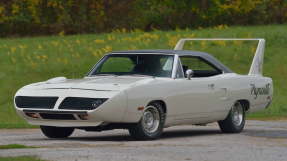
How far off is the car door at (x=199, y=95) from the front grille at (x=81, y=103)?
1828mm

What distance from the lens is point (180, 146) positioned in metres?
15.1

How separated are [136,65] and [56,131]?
1789 millimetres

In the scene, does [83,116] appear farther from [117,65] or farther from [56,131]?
[117,65]

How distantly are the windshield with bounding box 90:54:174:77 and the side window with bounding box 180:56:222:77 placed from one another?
66cm

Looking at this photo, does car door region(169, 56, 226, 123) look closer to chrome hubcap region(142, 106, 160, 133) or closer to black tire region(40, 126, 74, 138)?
chrome hubcap region(142, 106, 160, 133)

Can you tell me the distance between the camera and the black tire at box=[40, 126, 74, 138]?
16875 mm

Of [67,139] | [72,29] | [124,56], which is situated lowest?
[72,29]

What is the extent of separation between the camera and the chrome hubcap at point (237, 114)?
61.5 feet

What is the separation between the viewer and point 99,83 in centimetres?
1597

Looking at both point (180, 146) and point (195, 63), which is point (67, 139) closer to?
point (180, 146)

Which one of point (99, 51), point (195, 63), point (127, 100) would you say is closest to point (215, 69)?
point (195, 63)

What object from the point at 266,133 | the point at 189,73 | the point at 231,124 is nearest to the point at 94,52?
the point at 231,124

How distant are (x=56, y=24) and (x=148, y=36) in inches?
483

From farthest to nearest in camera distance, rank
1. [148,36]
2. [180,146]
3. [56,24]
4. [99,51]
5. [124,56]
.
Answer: [56,24] → [148,36] → [99,51] → [124,56] → [180,146]
